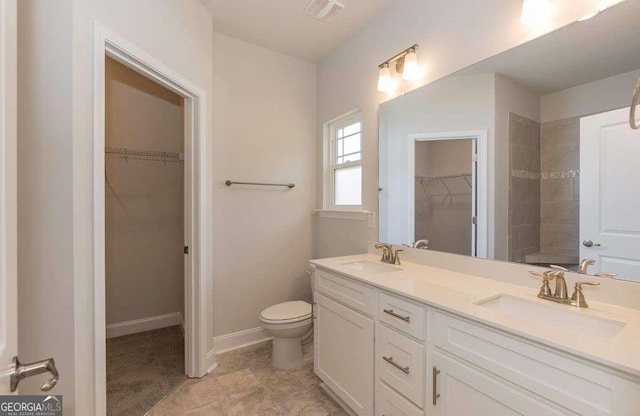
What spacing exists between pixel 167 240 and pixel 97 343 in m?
1.87

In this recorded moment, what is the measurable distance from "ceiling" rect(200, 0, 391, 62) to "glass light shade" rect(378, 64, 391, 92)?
467 millimetres

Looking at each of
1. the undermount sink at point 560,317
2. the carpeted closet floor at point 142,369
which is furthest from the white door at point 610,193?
the carpeted closet floor at point 142,369

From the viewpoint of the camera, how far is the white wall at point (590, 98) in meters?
1.12

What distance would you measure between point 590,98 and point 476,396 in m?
1.30

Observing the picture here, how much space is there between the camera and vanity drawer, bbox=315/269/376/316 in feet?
4.94

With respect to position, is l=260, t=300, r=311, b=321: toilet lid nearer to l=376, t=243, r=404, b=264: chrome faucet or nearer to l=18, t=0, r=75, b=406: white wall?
l=376, t=243, r=404, b=264: chrome faucet

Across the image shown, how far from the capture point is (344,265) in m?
1.91

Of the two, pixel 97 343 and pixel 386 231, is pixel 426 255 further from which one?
pixel 97 343

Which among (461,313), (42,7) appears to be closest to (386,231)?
(461,313)

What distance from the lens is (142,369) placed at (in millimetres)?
2188

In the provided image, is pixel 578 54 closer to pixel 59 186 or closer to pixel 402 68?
pixel 402 68

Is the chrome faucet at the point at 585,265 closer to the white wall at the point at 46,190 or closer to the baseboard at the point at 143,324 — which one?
the white wall at the point at 46,190

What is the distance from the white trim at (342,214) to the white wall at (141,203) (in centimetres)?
151

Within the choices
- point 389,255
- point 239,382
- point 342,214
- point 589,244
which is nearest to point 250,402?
point 239,382
